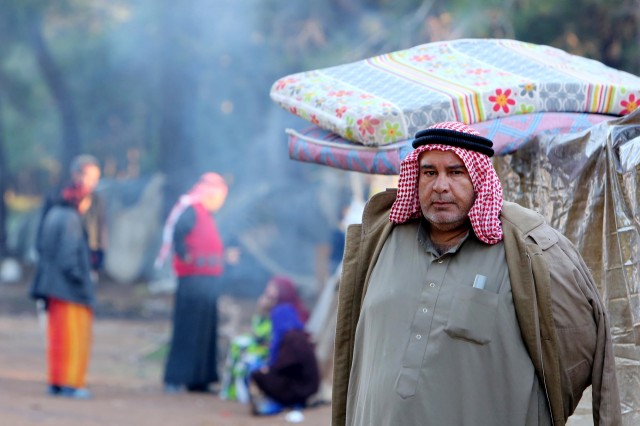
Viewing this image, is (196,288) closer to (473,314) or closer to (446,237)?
(446,237)

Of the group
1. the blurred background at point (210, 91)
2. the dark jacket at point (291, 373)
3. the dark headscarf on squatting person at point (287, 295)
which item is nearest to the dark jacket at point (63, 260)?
the dark headscarf on squatting person at point (287, 295)

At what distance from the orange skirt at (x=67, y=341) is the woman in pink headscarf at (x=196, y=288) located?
44.1 inches

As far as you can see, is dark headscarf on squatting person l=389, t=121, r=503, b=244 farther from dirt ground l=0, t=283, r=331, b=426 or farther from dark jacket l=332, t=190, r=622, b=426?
dirt ground l=0, t=283, r=331, b=426

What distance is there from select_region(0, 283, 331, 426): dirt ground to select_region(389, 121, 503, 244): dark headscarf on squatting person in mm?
5247

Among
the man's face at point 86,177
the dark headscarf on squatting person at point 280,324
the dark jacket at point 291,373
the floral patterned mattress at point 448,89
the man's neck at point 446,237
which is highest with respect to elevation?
the floral patterned mattress at point 448,89

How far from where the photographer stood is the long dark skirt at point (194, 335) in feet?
32.9

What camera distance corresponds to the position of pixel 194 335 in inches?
400

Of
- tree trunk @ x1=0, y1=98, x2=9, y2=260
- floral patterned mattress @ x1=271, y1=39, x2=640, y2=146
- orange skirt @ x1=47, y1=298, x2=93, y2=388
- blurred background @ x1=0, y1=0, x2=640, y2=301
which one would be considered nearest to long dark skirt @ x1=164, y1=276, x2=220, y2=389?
orange skirt @ x1=47, y1=298, x2=93, y2=388

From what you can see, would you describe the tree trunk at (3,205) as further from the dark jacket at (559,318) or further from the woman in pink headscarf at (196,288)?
the dark jacket at (559,318)

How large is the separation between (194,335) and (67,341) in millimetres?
1406

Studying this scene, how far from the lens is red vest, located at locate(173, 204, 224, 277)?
1002cm

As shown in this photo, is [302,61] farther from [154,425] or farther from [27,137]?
[27,137]

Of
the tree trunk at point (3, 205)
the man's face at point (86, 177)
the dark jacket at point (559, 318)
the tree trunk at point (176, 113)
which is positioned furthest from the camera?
the tree trunk at point (3, 205)

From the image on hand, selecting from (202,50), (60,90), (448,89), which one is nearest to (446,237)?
(448,89)
